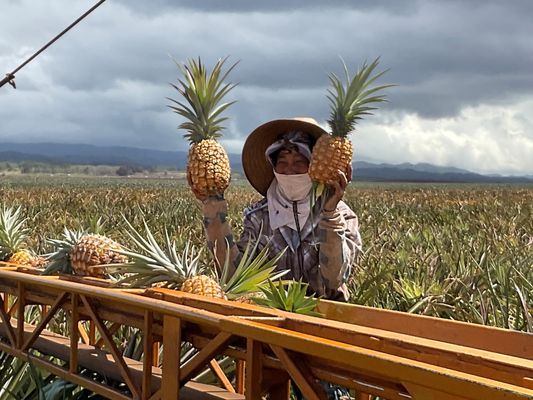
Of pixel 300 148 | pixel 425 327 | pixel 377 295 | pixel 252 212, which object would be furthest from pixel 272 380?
pixel 377 295

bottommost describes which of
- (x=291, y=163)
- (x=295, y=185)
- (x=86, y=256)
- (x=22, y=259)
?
(x=22, y=259)

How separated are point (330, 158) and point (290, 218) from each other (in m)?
1.10

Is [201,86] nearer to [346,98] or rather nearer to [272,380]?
[346,98]

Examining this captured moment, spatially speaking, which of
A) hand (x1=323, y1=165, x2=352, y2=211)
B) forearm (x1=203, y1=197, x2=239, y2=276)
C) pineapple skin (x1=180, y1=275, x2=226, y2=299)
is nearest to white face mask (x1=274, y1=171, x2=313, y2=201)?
forearm (x1=203, y1=197, x2=239, y2=276)

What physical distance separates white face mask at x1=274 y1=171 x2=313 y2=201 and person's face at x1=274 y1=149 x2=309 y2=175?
3cm

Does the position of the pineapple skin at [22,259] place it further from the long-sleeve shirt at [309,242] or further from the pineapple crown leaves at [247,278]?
the pineapple crown leaves at [247,278]

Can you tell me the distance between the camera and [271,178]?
3.74 meters

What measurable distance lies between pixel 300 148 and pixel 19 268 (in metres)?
1.33

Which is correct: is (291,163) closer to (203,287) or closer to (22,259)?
(203,287)

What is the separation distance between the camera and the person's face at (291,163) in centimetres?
336

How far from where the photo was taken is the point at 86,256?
3027mm

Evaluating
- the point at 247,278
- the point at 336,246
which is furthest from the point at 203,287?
the point at 336,246

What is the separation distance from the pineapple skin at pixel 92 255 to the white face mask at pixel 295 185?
0.82 meters

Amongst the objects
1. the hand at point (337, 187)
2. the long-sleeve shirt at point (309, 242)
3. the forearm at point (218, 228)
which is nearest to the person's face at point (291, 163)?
the long-sleeve shirt at point (309, 242)
